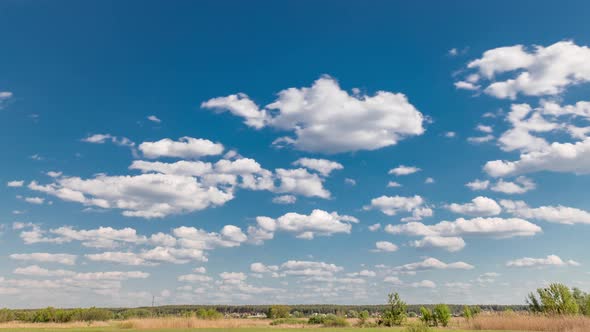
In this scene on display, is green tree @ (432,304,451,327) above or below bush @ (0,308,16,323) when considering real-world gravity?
below

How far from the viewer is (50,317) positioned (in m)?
58.4

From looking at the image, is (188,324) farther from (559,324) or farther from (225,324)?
(559,324)

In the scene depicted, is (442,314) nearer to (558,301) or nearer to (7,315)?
(558,301)

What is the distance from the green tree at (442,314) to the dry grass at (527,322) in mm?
7072

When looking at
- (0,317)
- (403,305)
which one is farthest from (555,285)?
(0,317)

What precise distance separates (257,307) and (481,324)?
17160 cm

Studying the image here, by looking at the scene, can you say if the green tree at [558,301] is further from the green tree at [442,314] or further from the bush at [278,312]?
the bush at [278,312]

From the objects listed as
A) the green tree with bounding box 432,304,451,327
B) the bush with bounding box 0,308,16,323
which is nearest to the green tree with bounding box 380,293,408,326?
the green tree with bounding box 432,304,451,327

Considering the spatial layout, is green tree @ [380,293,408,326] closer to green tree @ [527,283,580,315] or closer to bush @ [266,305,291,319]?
green tree @ [527,283,580,315]

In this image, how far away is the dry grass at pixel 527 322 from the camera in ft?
82.1

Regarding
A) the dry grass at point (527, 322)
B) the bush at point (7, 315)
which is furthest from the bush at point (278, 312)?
the dry grass at point (527, 322)

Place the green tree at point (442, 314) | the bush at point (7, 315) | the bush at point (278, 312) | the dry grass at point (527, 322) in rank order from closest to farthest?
the dry grass at point (527, 322), the green tree at point (442, 314), the bush at point (7, 315), the bush at point (278, 312)

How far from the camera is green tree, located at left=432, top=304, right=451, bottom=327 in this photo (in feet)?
130

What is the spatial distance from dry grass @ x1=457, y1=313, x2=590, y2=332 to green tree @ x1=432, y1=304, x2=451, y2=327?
707cm
